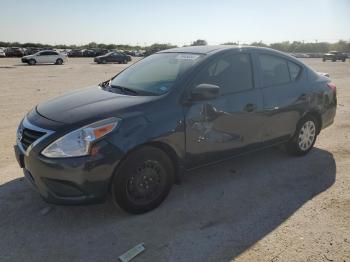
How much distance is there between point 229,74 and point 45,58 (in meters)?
34.4

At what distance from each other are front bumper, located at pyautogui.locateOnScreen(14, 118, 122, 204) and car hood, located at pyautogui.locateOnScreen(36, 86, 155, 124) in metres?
0.35

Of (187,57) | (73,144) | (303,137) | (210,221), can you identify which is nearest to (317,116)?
(303,137)

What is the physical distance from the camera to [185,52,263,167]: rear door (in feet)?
13.6

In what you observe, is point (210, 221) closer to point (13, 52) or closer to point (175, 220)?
point (175, 220)

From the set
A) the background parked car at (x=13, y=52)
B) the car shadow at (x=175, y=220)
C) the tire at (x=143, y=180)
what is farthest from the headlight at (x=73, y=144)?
the background parked car at (x=13, y=52)

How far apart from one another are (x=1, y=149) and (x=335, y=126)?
6.49m

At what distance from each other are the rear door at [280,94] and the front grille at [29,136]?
2841 millimetres

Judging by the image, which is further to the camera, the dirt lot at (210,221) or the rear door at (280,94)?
the rear door at (280,94)

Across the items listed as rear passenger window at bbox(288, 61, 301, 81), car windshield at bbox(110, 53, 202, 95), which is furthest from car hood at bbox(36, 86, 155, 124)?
rear passenger window at bbox(288, 61, 301, 81)

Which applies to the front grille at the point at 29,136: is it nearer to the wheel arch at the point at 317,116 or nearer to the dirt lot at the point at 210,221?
the dirt lot at the point at 210,221

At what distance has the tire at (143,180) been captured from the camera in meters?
3.64

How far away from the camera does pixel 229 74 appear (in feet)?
15.1

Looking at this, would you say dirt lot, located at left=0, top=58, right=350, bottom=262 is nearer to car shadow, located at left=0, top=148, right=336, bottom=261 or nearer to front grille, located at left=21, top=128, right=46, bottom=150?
car shadow, located at left=0, top=148, right=336, bottom=261

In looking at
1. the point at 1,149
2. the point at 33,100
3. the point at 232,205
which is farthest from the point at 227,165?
the point at 33,100
